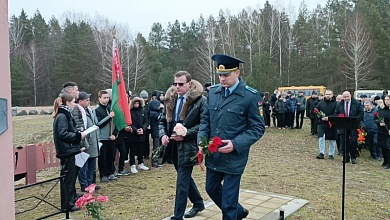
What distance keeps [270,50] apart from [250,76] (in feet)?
53.1

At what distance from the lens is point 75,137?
5.82m

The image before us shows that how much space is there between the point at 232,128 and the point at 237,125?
6 centimetres

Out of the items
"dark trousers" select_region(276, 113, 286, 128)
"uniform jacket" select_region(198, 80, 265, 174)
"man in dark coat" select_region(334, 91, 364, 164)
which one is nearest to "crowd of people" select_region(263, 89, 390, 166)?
"man in dark coat" select_region(334, 91, 364, 164)

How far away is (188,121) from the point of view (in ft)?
16.0

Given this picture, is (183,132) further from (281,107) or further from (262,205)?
(281,107)

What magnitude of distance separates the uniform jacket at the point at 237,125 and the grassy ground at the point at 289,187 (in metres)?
1.71

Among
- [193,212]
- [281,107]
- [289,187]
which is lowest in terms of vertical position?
[289,187]

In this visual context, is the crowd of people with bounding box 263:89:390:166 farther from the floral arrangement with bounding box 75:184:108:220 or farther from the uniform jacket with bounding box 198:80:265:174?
the floral arrangement with bounding box 75:184:108:220

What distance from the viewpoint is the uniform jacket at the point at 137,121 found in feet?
28.9

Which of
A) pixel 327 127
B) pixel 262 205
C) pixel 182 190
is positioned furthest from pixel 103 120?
pixel 327 127

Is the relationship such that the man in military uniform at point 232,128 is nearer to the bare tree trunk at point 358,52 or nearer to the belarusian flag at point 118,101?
the belarusian flag at point 118,101

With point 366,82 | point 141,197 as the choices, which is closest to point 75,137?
point 141,197

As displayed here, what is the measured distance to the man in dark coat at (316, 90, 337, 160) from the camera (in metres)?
10.2

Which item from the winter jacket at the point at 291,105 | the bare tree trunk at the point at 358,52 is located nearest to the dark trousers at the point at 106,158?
the winter jacket at the point at 291,105
